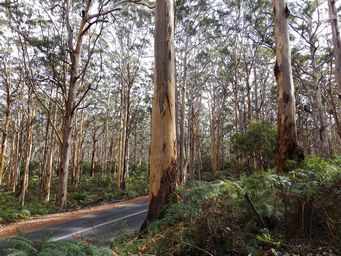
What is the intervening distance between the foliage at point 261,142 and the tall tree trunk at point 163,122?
8.50 m

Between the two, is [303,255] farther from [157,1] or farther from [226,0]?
[226,0]

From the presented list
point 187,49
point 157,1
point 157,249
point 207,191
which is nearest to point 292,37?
point 187,49

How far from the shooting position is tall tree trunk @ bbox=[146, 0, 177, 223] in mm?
4691

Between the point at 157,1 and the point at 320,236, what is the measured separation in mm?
4753

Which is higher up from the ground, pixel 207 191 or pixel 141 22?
pixel 141 22

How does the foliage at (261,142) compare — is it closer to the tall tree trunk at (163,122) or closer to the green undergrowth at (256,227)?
the tall tree trunk at (163,122)

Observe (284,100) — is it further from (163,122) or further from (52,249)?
(52,249)

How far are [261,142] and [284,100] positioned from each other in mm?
5528

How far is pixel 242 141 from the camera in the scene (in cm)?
1328

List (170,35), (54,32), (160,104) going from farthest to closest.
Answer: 1. (54,32)
2. (170,35)
3. (160,104)

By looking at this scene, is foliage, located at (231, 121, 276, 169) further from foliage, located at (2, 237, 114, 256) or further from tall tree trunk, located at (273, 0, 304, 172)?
foliage, located at (2, 237, 114, 256)

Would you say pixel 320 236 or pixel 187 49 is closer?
pixel 320 236

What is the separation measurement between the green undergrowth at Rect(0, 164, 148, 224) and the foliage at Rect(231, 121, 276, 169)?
760 cm

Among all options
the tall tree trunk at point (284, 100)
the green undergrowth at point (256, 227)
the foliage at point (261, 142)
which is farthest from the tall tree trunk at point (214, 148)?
the green undergrowth at point (256, 227)
